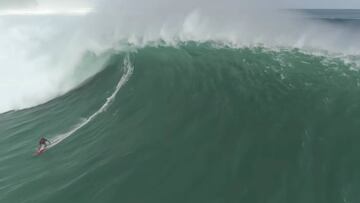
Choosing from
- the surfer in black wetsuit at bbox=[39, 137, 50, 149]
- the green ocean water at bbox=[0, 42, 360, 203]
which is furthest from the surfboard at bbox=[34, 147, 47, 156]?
the green ocean water at bbox=[0, 42, 360, 203]

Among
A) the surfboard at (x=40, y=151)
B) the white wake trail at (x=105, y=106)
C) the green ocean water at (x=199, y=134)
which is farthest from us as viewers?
the white wake trail at (x=105, y=106)

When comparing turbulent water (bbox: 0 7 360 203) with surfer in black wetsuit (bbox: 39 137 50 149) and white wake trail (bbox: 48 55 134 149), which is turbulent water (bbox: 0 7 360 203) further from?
surfer in black wetsuit (bbox: 39 137 50 149)

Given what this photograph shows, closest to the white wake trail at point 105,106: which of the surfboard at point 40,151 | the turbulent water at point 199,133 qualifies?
the turbulent water at point 199,133

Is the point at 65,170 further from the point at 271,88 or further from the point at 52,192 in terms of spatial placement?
the point at 271,88

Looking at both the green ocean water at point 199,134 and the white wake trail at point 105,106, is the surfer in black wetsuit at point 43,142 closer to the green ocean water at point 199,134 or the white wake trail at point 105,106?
the white wake trail at point 105,106

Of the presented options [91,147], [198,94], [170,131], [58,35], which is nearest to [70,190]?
[91,147]

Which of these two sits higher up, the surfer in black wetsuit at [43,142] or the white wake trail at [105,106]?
the white wake trail at [105,106]
